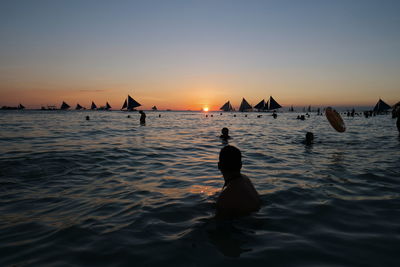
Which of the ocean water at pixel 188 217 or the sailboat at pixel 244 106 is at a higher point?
the sailboat at pixel 244 106

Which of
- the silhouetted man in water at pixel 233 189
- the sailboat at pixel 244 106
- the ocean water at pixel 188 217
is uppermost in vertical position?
the sailboat at pixel 244 106

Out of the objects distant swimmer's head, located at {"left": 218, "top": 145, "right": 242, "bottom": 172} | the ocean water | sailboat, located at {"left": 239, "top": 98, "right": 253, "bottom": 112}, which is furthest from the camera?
sailboat, located at {"left": 239, "top": 98, "right": 253, "bottom": 112}

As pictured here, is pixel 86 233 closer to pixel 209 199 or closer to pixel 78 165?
pixel 209 199

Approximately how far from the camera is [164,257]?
3.46 meters

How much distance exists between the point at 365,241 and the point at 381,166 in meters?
7.14

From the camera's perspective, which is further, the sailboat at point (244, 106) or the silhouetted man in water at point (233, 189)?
the sailboat at point (244, 106)

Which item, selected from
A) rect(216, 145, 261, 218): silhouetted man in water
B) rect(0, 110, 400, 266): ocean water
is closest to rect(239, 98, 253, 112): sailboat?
rect(0, 110, 400, 266): ocean water

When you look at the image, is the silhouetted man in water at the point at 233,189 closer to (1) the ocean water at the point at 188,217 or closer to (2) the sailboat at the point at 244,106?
(1) the ocean water at the point at 188,217

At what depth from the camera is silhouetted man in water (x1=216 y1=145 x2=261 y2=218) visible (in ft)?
14.9

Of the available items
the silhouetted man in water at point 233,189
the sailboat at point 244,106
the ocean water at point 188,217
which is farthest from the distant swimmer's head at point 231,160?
the sailboat at point 244,106

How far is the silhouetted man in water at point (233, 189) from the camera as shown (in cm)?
455

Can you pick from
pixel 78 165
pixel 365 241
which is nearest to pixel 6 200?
pixel 78 165

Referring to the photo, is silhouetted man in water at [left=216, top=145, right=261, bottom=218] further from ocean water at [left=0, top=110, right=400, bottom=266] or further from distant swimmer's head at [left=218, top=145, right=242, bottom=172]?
ocean water at [left=0, top=110, right=400, bottom=266]

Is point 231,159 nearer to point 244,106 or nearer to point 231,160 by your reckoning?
point 231,160
